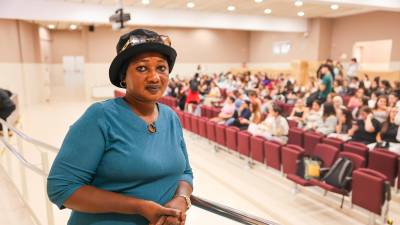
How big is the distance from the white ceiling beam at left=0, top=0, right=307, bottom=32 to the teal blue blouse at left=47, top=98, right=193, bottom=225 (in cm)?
1212

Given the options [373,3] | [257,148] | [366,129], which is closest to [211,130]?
[257,148]

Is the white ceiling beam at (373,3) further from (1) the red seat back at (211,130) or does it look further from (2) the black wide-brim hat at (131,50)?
(2) the black wide-brim hat at (131,50)

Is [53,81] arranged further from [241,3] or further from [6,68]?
[241,3]

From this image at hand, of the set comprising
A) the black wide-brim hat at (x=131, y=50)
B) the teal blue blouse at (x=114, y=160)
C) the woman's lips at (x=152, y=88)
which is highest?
the black wide-brim hat at (x=131, y=50)

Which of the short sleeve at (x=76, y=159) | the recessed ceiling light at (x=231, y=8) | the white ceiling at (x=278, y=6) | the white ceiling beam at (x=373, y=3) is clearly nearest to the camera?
the short sleeve at (x=76, y=159)

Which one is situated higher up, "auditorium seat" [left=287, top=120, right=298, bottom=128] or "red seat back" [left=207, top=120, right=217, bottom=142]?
"auditorium seat" [left=287, top=120, right=298, bottom=128]

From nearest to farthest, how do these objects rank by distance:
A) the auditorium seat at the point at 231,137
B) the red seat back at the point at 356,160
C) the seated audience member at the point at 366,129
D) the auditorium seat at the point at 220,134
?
the red seat back at the point at 356,160 < the seated audience member at the point at 366,129 < the auditorium seat at the point at 231,137 < the auditorium seat at the point at 220,134

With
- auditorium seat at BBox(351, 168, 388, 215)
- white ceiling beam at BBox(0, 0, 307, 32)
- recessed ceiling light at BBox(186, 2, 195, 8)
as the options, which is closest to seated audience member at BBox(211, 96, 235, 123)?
auditorium seat at BBox(351, 168, 388, 215)

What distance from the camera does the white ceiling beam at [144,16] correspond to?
11.2m

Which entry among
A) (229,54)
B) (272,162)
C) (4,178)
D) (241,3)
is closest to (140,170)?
(4,178)

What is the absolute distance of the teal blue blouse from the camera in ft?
3.30

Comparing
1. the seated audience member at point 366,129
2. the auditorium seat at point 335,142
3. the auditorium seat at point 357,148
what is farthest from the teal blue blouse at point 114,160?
the seated audience member at point 366,129

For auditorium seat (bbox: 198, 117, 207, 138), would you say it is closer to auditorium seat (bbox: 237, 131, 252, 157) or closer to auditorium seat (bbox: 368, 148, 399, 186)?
auditorium seat (bbox: 237, 131, 252, 157)

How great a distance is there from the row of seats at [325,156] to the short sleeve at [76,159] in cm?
370
